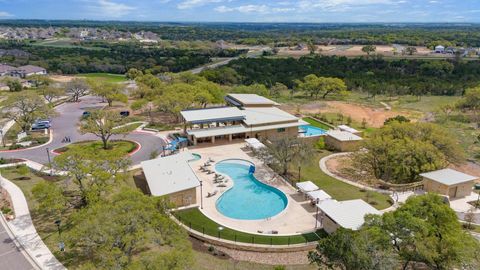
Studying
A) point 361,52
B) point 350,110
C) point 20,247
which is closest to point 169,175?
point 20,247

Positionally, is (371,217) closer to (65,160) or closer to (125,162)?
(125,162)

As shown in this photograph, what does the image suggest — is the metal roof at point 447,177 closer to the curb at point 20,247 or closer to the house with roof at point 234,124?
the house with roof at point 234,124

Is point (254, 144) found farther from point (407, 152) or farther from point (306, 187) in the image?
point (407, 152)

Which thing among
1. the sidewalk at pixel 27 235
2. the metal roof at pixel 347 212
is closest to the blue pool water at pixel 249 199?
the metal roof at pixel 347 212

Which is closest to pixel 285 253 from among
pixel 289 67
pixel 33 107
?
pixel 33 107

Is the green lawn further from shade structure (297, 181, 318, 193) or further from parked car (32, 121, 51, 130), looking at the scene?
shade structure (297, 181, 318, 193)

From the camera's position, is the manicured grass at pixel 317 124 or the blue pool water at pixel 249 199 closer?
the blue pool water at pixel 249 199
